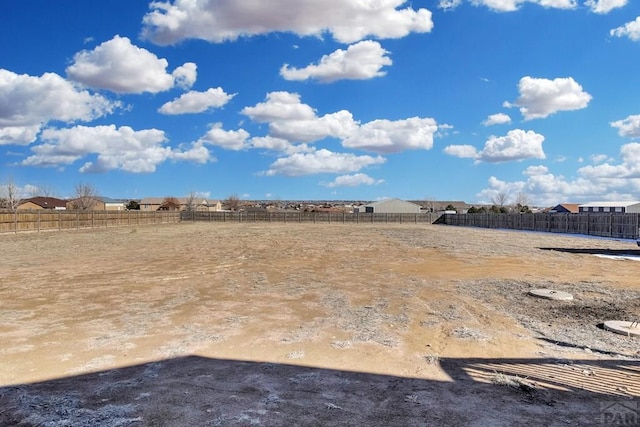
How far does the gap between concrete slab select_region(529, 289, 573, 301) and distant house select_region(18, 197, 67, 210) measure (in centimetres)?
8206

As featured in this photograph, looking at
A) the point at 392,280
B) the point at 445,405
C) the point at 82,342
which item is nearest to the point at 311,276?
the point at 392,280

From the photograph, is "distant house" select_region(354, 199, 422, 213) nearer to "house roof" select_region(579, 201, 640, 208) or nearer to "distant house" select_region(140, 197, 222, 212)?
"house roof" select_region(579, 201, 640, 208)

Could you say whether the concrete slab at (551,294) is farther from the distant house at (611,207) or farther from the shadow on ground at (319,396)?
the distant house at (611,207)

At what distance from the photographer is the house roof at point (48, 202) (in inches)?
3088

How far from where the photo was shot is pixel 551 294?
9445 mm

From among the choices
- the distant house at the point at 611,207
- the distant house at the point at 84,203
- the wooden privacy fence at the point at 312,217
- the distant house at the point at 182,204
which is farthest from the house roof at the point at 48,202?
the distant house at the point at 611,207

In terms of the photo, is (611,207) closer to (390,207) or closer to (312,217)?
(390,207)

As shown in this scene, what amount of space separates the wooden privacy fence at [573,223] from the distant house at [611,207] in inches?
1026

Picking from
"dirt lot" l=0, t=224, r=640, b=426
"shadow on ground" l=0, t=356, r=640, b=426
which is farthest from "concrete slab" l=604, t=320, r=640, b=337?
"shadow on ground" l=0, t=356, r=640, b=426

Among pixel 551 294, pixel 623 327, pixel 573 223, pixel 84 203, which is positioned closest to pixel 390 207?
pixel 84 203

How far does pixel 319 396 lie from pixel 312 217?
6368cm

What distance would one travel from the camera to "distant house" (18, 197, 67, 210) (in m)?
76.9

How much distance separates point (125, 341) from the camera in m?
6.22

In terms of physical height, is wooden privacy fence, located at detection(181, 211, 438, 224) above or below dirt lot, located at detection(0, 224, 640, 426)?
above
